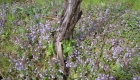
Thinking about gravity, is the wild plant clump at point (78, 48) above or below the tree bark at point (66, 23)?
below

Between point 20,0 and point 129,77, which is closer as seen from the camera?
point 129,77

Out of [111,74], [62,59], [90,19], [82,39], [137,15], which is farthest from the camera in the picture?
[137,15]

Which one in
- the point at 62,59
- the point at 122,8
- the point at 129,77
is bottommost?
the point at 129,77

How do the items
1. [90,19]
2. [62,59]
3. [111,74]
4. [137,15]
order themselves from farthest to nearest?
[137,15]
[90,19]
[62,59]
[111,74]

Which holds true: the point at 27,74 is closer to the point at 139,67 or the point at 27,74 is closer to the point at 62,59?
the point at 62,59

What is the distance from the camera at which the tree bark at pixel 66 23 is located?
3.21 metres

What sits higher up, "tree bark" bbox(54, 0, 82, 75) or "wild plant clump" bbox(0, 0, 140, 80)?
"tree bark" bbox(54, 0, 82, 75)

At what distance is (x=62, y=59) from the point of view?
3359 millimetres

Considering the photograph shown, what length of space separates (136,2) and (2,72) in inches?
137

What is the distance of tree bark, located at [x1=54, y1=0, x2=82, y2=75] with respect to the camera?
126 inches

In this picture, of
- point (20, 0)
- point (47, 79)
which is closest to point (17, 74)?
point (47, 79)

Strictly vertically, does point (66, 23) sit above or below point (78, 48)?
above

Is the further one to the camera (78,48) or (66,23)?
(78,48)

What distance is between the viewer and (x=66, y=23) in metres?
3.32
